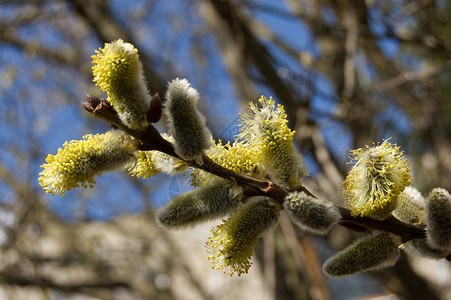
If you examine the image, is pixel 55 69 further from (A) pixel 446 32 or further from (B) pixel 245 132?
(B) pixel 245 132

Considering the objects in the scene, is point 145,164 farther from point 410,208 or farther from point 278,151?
point 410,208

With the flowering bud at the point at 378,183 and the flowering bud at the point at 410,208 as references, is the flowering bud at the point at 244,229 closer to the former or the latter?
the flowering bud at the point at 378,183

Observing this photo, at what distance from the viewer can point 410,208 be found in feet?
4.23

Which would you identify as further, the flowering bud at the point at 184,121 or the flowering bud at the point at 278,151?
the flowering bud at the point at 278,151

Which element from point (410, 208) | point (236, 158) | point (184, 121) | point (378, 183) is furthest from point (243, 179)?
point (410, 208)

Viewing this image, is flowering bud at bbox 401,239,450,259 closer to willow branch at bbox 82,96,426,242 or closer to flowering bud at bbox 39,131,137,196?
willow branch at bbox 82,96,426,242

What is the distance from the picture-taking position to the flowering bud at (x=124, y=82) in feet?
3.54

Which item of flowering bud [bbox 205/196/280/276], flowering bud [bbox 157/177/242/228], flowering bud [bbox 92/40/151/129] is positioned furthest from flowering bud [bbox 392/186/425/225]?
flowering bud [bbox 92/40/151/129]

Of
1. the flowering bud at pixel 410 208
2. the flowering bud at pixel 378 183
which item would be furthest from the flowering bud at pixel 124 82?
the flowering bud at pixel 410 208

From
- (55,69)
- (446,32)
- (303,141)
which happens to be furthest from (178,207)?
(55,69)

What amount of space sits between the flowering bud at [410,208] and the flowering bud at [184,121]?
1.92 ft

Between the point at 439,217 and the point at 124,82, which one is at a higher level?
the point at 124,82

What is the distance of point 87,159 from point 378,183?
72cm

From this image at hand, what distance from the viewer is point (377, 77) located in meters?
4.93
